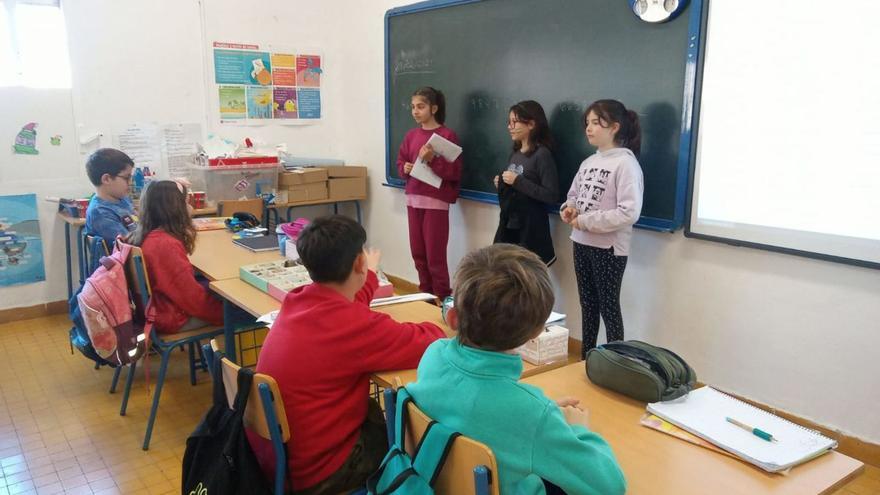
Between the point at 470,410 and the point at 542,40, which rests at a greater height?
the point at 542,40

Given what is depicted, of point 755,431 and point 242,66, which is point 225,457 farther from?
point 242,66

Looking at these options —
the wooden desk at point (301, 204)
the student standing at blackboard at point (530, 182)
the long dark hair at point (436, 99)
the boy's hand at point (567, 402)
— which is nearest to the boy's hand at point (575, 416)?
the boy's hand at point (567, 402)

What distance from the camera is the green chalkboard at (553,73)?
300cm

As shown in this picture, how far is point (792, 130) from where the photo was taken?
2.64 meters

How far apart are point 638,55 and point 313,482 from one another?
247cm

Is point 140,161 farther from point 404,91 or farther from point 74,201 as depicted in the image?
point 404,91

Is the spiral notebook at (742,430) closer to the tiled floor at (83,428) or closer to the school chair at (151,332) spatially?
the tiled floor at (83,428)

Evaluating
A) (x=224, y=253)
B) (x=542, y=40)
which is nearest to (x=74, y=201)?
(x=224, y=253)

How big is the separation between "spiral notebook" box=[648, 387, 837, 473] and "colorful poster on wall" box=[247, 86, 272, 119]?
4.30 meters

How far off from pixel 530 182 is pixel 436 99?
3.43 ft

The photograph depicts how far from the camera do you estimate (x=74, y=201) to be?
4.20m

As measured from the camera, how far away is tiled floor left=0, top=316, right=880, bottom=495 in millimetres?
2451

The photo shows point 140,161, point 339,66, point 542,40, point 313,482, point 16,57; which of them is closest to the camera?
point 313,482

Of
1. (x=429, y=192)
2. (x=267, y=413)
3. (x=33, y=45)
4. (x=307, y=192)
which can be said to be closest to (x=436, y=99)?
(x=429, y=192)
